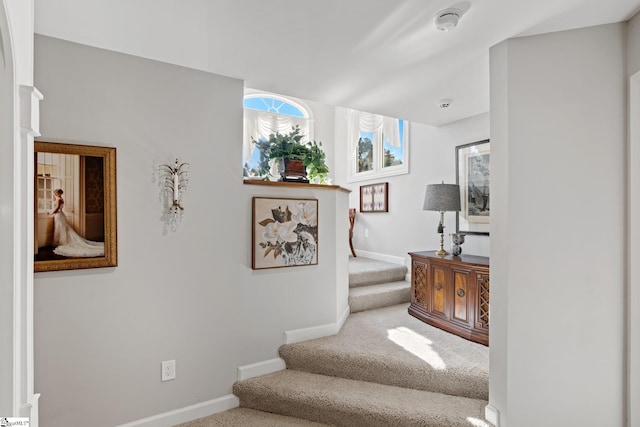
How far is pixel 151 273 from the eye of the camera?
2047mm

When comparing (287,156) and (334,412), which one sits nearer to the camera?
(334,412)

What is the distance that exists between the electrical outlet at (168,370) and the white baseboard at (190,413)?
0.73 feet

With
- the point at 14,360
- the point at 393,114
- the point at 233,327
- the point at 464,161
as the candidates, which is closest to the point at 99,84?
the point at 14,360

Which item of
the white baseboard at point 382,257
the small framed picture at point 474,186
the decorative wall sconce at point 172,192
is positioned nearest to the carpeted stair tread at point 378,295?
the white baseboard at point 382,257

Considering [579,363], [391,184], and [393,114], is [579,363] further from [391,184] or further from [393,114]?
[391,184]

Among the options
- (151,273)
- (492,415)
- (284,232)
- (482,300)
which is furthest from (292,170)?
(492,415)

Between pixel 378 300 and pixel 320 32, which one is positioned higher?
pixel 320 32

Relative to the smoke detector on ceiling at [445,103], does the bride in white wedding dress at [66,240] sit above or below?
below

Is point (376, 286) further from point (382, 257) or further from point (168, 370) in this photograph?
point (168, 370)

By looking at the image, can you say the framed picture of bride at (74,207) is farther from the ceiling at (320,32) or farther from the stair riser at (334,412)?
the stair riser at (334,412)

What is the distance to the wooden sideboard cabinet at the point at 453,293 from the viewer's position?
2.60 metres

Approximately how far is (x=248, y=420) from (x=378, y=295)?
1.87 meters
